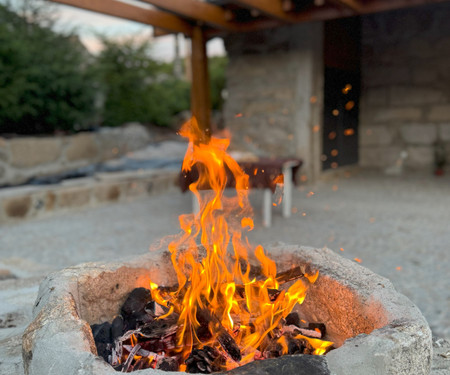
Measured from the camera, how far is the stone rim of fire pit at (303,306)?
1.08 metres

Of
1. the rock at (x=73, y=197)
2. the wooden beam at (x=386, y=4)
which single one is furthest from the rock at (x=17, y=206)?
the wooden beam at (x=386, y=4)

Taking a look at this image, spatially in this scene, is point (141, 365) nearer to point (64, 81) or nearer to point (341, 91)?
point (64, 81)


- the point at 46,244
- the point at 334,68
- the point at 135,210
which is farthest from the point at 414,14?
the point at 46,244

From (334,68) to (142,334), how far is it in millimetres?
7179

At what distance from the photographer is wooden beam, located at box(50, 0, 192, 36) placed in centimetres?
463

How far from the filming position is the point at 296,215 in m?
5.19

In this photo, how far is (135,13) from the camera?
5.29m

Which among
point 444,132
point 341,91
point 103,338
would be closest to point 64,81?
point 341,91

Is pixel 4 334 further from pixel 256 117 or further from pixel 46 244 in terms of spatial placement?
pixel 256 117

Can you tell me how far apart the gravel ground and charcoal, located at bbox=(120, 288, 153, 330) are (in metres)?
0.41

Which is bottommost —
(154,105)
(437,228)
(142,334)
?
(437,228)

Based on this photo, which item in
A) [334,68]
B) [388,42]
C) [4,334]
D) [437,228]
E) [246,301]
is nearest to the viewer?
[246,301]

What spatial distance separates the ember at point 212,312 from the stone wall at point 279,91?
5.25 m

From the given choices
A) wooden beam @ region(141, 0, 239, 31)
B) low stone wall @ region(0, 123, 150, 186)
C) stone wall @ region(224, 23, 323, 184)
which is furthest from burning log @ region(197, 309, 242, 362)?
stone wall @ region(224, 23, 323, 184)
